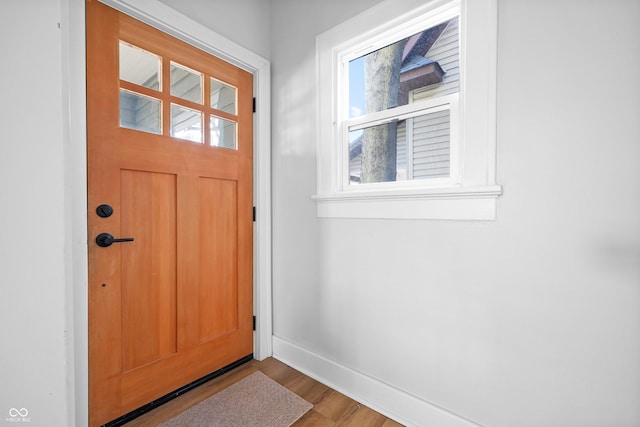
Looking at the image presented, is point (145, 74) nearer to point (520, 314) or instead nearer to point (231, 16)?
point (231, 16)

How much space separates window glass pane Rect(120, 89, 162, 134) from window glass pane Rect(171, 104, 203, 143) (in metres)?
0.08

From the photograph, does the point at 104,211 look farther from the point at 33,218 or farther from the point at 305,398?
the point at 305,398

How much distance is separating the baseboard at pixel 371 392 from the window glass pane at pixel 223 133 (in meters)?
1.45

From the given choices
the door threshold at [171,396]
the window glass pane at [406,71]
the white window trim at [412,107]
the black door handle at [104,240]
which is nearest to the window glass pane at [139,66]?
the black door handle at [104,240]

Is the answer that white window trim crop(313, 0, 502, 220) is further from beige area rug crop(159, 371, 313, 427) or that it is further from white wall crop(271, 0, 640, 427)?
beige area rug crop(159, 371, 313, 427)

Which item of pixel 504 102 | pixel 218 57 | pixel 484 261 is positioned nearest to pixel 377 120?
pixel 504 102

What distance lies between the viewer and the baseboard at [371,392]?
125 centimetres

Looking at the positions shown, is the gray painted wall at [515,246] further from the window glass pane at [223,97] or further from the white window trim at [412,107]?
the window glass pane at [223,97]

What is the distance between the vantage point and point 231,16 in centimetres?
175

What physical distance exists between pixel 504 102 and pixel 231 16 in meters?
1.72

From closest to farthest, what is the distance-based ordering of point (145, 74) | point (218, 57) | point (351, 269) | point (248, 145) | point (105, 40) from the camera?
1. point (105, 40)
2. point (145, 74)
3. point (351, 269)
4. point (218, 57)
5. point (248, 145)

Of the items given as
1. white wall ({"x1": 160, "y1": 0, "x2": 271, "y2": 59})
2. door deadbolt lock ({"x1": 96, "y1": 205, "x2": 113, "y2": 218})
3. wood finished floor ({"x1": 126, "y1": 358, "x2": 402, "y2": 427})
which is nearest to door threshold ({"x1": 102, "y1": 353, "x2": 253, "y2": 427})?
wood finished floor ({"x1": 126, "y1": 358, "x2": 402, "y2": 427})

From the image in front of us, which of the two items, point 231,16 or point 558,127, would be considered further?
point 231,16

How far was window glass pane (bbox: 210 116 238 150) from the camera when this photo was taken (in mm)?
1724
